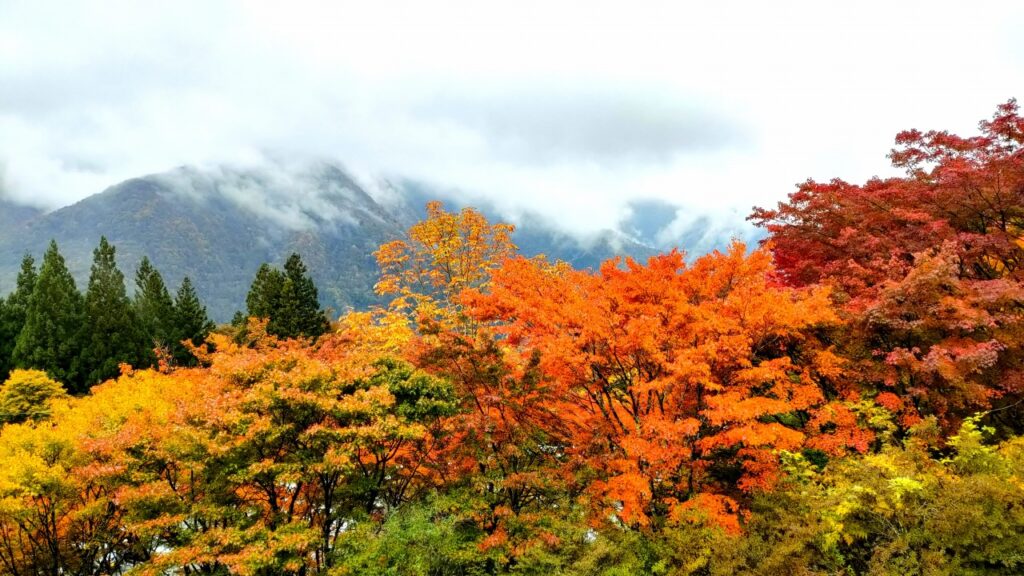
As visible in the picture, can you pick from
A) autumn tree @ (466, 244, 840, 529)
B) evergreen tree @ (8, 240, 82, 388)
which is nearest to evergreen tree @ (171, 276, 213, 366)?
evergreen tree @ (8, 240, 82, 388)

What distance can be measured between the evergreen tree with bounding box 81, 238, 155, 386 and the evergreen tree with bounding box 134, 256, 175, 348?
8.58 ft

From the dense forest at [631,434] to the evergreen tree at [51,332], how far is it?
27.9 meters

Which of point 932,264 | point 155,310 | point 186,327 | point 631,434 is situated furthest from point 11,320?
point 932,264

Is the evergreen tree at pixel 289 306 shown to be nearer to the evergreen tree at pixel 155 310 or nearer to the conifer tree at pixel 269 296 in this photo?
the conifer tree at pixel 269 296

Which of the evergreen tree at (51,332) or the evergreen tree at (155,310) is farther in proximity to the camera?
the evergreen tree at (155,310)

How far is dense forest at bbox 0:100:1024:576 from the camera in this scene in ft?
36.0

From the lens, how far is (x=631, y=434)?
14.6m

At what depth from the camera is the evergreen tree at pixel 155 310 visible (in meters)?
47.8

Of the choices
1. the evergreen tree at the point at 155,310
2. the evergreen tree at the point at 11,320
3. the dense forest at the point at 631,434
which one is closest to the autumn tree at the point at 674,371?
the dense forest at the point at 631,434

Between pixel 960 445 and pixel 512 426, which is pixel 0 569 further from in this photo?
pixel 960 445

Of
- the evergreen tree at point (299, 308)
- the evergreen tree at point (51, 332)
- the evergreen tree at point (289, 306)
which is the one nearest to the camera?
the evergreen tree at point (51, 332)

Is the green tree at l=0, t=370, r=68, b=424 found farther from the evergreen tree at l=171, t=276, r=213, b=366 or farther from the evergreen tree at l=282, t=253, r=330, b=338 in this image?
the evergreen tree at l=171, t=276, r=213, b=366

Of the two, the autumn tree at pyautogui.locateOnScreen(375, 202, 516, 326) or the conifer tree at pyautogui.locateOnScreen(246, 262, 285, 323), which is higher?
the conifer tree at pyautogui.locateOnScreen(246, 262, 285, 323)

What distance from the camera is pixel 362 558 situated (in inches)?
467
